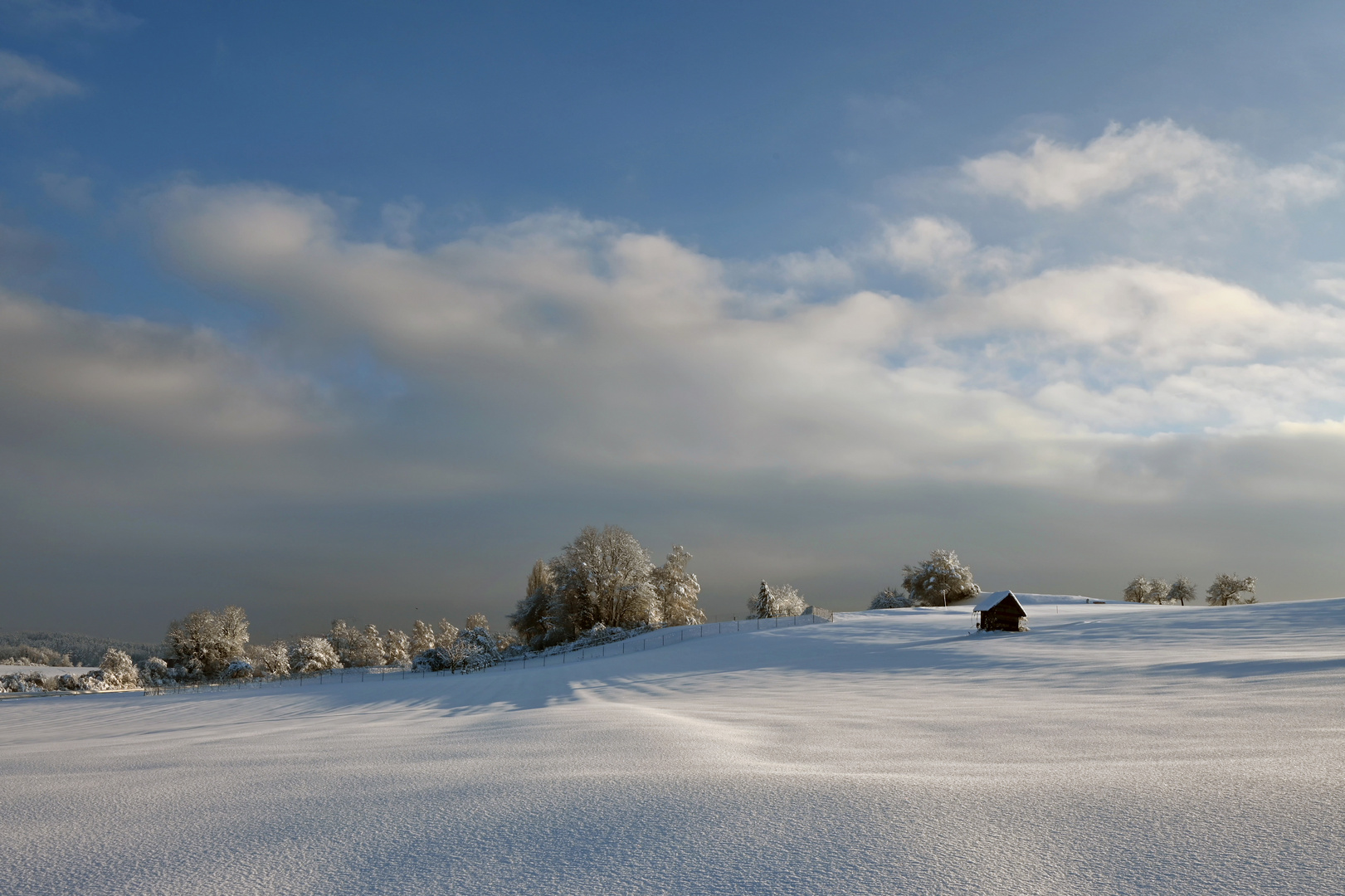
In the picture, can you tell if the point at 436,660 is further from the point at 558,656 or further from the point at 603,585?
the point at 603,585

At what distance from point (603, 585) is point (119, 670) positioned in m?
43.2

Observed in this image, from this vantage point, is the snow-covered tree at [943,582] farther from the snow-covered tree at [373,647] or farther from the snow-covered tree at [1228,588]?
the snow-covered tree at [373,647]

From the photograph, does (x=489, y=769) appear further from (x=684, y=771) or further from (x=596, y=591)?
(x=596, y=591)

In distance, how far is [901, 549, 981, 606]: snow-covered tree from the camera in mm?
86125

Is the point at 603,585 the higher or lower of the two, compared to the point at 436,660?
higher

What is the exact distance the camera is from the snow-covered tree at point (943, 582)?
8612cm

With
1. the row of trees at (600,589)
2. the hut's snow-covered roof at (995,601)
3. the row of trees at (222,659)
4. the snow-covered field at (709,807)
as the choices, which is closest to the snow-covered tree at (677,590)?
the row of trees at (600,589)

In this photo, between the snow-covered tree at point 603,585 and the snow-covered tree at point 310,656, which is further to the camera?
the snow-covered tree at point 310,656

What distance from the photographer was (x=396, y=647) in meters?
110

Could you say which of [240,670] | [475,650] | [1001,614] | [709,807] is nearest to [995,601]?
[1001,614]

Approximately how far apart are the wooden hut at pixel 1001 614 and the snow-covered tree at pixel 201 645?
69501 mm

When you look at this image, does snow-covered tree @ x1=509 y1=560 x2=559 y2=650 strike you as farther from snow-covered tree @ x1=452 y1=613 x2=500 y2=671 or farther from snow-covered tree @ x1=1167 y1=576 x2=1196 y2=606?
snow-covered tree @ x1=1167 y1=576 x2=1196 y2=606

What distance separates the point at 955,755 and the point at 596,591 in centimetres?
6107

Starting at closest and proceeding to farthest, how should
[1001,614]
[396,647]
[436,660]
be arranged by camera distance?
1. [1001,614]
2. [436,660]
3. [396,647]
